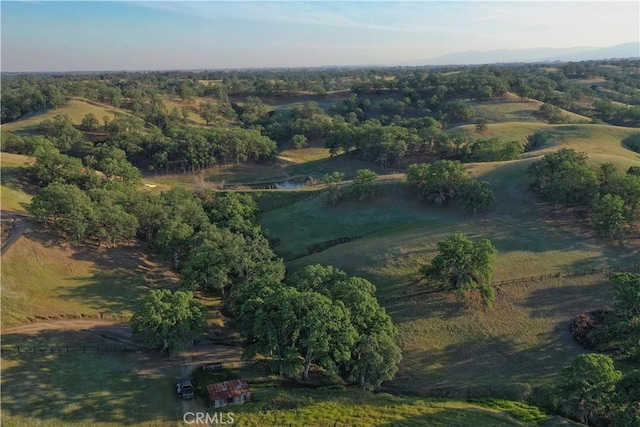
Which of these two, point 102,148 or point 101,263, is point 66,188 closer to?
point 101,263

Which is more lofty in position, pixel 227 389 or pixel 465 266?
pixel 465 266

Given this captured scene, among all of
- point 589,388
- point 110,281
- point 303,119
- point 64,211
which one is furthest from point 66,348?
point 303,119

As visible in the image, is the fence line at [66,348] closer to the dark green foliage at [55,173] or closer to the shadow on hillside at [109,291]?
the shadow on hillside at [109,291]

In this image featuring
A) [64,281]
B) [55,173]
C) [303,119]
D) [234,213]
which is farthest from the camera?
[303,119]

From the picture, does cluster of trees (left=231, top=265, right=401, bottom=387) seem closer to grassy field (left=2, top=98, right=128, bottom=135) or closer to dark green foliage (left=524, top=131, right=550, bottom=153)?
dark green foliage (left=524, top=131, right=550, bottom=153)

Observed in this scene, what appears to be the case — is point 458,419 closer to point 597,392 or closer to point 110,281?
point 597,392

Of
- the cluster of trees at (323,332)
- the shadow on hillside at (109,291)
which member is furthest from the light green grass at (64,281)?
the cluster of trees at (323,332)

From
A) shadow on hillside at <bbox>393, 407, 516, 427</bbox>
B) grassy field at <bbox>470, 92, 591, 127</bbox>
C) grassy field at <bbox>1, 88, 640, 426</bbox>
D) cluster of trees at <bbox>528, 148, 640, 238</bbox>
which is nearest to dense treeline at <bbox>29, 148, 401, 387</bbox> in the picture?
grassy field at <bbox>1, 88, 640, 426</bbox>
